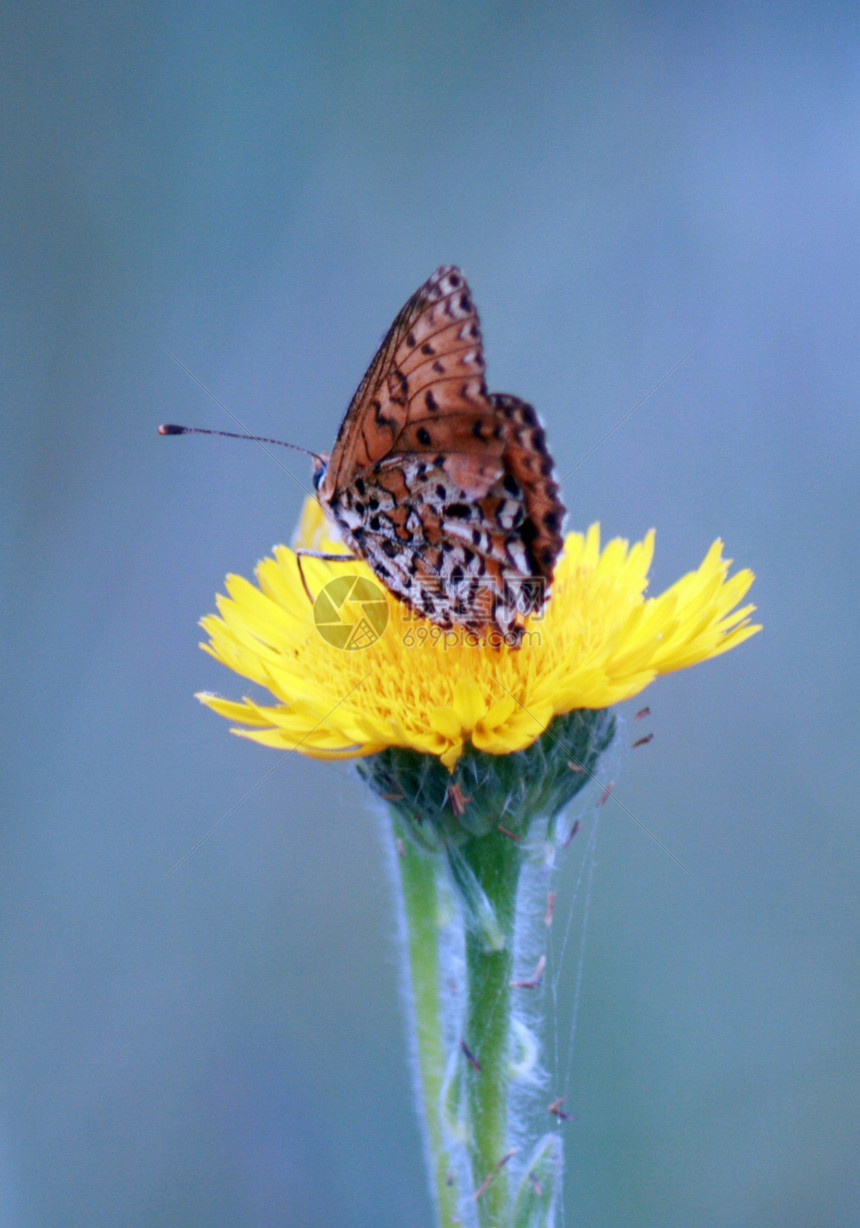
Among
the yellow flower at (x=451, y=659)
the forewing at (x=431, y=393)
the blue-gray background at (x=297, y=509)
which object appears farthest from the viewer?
the blue-gray background at (x=297, y=509)

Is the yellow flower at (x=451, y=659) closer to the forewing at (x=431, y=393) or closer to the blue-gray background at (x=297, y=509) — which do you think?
the forewing at (x=431, y=393)

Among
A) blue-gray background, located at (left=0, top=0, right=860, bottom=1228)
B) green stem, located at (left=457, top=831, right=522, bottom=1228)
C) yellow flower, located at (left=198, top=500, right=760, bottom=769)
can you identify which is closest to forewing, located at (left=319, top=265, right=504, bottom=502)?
yellow flower, located at (left=198, top=500, right=760, bottom=769)

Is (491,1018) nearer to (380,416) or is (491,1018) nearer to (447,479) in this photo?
(447,479)

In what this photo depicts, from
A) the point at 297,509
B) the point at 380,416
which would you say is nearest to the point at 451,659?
the point at 380,416

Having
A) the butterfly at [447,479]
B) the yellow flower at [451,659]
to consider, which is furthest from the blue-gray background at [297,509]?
the butterfly at [447,479]

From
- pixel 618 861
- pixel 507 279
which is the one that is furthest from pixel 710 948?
pixel 507 279

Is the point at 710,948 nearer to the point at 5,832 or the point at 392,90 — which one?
the point at 5,832

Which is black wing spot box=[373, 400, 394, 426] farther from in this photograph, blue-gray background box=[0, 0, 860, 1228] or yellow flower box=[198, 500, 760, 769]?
blue-gray background box=[0, 0, 860, 1228]
